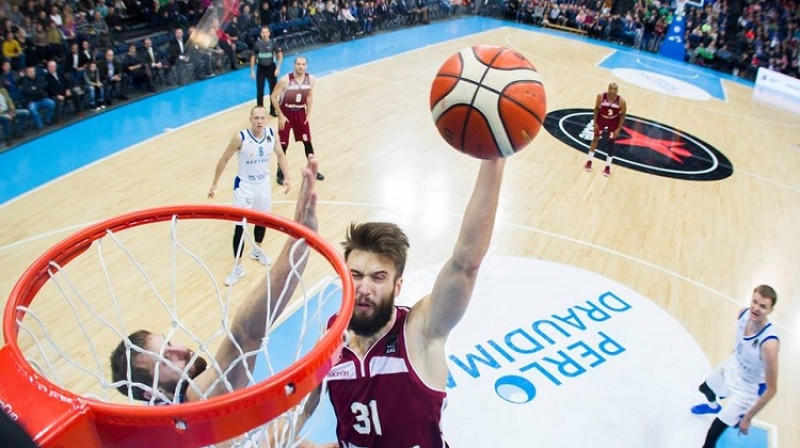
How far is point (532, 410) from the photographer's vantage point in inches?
197

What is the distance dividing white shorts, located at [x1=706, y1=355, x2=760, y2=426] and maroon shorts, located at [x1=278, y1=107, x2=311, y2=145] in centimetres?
609

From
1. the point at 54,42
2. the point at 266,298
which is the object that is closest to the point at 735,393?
the point at 266,298

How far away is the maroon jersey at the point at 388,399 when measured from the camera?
242 centimetres

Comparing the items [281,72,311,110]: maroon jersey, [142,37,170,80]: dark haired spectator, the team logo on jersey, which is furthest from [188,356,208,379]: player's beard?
[142,37,170,80]: dark haired spectator

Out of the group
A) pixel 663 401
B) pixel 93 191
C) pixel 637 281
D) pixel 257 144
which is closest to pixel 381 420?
pixel 663 401

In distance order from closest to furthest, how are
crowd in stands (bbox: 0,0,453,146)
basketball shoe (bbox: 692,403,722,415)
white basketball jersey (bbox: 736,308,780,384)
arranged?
1. white basketball jersey (bbox: 736,308,780,384)
2. basketball shoe (bbox: 692,403,722,415)
3. crowd in stands (bbox: 0,0,453,146)

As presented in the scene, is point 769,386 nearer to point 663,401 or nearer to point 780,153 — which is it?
point 663,401

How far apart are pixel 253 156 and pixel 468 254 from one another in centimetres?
446

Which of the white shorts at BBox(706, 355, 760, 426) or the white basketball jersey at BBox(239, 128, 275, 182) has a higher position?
the white basketball jersey at BBox(239, 128, 275, 182)

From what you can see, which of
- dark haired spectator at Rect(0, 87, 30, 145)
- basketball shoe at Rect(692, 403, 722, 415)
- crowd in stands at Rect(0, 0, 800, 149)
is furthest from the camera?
crowd in stands at Rect(0, 0, 800, 149)

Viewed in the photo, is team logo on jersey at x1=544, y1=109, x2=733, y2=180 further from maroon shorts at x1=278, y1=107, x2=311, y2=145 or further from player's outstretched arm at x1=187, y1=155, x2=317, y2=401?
player's outstretched arm at x1=187, y1=155, x2=317, y2=401

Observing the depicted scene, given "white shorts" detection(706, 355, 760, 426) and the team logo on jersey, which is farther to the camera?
the team logo on jersey

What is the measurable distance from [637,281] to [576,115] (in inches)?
275

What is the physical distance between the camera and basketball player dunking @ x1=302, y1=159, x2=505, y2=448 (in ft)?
7.90
